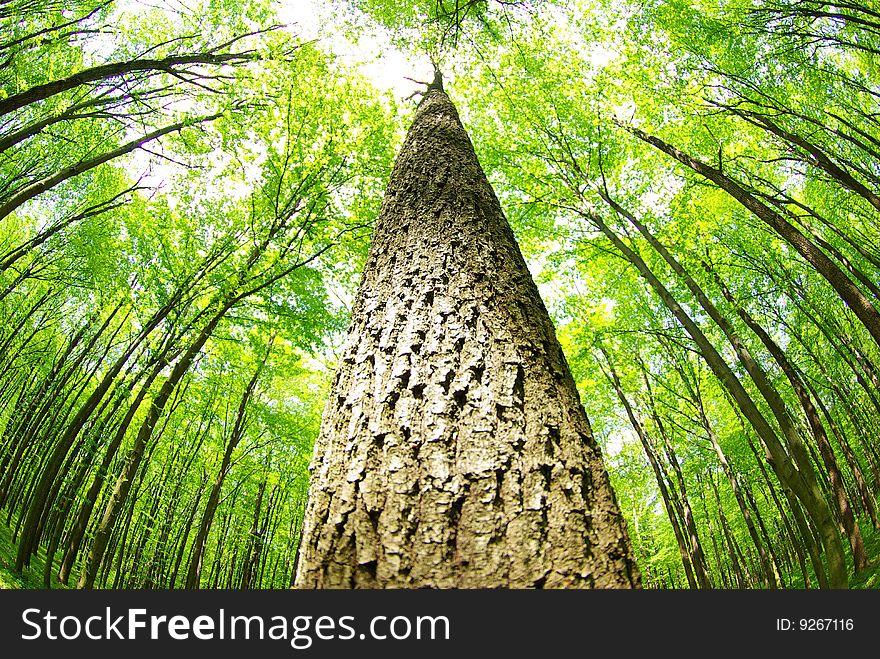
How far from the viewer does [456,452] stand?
1043mm

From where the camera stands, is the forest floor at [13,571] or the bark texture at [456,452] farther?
the forest floor at [13,571]

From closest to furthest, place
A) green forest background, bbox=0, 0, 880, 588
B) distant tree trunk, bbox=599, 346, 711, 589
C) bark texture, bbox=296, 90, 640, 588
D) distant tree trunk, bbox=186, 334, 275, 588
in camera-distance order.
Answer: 1. bark texture, bbox=296, 90, 640, 588
2. green forest background, bbox=0, 0, 880, 588
3. distant tree trunk, bbox=186, 334, 275, 588
4. distant tree trunk, bbox=599, 346, 711, 589

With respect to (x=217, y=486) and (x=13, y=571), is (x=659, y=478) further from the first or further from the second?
(x=13, y=571)

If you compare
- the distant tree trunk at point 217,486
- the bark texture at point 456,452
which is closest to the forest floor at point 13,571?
the distant tree trunk at point 217,486

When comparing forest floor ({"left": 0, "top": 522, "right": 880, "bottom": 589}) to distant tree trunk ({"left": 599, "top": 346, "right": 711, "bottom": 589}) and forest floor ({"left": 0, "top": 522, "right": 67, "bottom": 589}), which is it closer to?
forest floor ({"left": 0, "top": 522, "right": 67, "bottom": 589})

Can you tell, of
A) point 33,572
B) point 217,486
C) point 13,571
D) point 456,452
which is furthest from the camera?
point 217,486

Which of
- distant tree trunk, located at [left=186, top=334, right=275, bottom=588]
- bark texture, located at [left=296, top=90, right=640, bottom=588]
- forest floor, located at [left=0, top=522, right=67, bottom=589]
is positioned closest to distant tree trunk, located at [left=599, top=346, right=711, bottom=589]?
distant tree trunk, located at [left=186, top=334, right=275, bottom=588]

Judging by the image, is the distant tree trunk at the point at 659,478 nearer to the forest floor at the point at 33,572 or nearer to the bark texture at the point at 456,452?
the forest floor at the point at 33,572

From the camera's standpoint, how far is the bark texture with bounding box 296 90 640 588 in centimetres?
91

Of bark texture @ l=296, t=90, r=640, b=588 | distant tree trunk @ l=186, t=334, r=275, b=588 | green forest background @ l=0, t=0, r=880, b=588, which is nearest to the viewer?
bark texture @ l=296, t=90, r=640, b=588

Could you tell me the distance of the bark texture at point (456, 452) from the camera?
0.91 meters

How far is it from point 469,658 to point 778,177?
1452cm

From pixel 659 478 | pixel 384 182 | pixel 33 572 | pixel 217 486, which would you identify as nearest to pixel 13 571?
pixel 33 572

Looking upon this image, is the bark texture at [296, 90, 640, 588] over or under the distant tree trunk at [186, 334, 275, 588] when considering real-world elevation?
under
